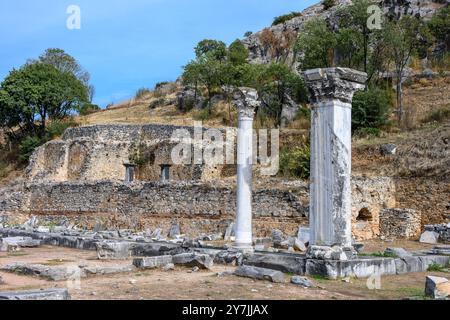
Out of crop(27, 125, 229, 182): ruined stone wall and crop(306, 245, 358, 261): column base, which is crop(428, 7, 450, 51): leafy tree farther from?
crop(306, 245, 358, 261): column base

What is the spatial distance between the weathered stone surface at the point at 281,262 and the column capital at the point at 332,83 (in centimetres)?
335

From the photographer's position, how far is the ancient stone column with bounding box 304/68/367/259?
1207cm

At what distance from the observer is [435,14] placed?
50.2 meters

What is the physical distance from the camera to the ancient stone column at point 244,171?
A: 15.7 meters

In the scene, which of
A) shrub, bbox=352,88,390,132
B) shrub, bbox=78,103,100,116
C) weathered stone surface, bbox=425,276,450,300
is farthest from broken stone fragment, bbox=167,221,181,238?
shrub, bbox=78,103,100,116

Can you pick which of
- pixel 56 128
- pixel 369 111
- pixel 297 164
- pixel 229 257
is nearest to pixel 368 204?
pixel 297 164

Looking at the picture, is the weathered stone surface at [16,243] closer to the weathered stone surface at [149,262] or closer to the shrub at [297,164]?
the weathered stone surface at [149,262]

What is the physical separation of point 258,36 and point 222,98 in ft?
68.3

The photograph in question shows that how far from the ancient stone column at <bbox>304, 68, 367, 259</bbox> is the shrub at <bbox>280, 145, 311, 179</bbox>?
1510cm

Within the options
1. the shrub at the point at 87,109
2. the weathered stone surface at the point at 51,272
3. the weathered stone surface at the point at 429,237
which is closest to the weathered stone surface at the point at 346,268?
the weathered stone surface at the point at 51,272

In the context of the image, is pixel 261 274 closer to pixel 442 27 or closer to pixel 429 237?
pixel 429 237

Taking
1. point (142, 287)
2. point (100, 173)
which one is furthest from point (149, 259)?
point (100, 173)

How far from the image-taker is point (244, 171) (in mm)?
15953

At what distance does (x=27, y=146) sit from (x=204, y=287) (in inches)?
1769
